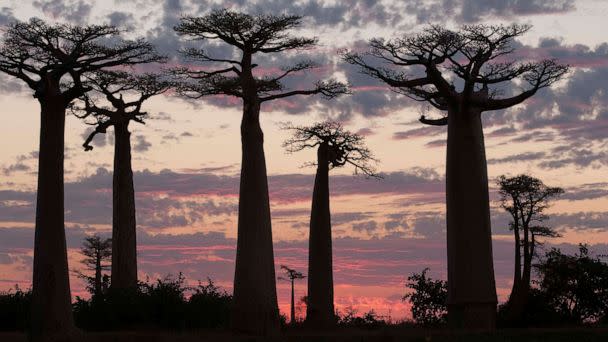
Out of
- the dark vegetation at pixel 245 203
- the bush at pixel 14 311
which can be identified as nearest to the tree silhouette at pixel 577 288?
the dark vegetation at pixel 245 203

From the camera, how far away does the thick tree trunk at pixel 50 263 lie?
810 inches

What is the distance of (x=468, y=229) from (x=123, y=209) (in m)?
11.6

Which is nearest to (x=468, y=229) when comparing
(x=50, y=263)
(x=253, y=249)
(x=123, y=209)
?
(x=253, y=249)

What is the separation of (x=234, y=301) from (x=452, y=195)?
19.3ft

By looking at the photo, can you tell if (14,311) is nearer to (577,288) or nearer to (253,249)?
(253,249)

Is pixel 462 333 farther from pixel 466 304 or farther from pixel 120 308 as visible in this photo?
pixel 120 308

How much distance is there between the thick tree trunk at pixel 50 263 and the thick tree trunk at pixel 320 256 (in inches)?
462

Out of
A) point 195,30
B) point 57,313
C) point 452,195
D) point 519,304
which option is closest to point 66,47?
point 195,30

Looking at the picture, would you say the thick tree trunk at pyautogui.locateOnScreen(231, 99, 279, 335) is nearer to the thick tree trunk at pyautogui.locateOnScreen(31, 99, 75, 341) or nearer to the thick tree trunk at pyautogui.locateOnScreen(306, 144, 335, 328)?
the thick tree trunk at pyautogui.locateOnScreen(31, 99, 75, 341)

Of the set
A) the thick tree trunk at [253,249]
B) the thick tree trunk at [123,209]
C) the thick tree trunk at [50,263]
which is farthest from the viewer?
the thick tree trunk at [123,209]

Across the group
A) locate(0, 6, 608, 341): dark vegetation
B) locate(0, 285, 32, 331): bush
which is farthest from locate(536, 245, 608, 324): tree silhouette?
locate(0, 285, 32, 331): bush

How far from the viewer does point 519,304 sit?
3219 cm

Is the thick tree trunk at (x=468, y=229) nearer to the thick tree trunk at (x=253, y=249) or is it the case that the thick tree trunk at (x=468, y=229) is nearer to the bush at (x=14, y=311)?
the thick tree trunk at (x=253, y=249)

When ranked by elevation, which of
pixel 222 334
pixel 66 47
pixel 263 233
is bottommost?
pixel 222 334
